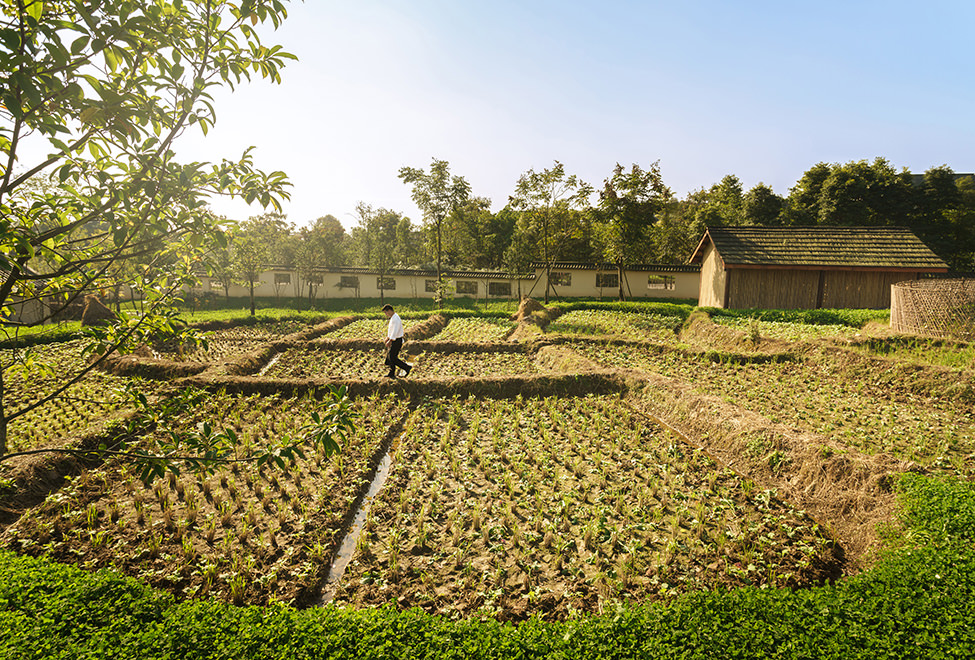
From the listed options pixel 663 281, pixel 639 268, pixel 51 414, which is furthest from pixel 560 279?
pixel 51 414

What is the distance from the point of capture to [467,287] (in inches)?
1335

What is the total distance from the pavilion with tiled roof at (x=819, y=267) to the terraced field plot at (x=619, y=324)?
166 inches

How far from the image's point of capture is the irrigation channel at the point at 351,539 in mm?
4324

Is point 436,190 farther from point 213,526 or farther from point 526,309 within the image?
point 213,526

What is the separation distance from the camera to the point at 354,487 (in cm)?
597

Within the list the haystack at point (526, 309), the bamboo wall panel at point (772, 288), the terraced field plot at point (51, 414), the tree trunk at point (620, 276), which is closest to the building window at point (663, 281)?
the tree trunk at point (620, 276)

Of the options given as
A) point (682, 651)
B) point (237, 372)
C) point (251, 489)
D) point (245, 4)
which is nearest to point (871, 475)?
point (682, 651)

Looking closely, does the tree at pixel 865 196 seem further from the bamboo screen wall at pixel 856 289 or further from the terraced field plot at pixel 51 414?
the terraced field plot at pixel 51 414

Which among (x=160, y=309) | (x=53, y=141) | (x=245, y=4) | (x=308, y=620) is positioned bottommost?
(x=308, y=620)

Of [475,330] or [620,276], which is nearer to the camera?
[475,330]

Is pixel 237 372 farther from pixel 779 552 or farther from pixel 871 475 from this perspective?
pixel 871 475

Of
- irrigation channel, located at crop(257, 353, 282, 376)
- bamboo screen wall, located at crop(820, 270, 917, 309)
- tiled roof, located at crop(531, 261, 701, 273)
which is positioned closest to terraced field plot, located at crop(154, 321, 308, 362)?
irrigation channel, located at crop(257, 353, 282, 376)

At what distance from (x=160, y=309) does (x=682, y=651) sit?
4.53 metres

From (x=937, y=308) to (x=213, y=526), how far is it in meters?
17.9
